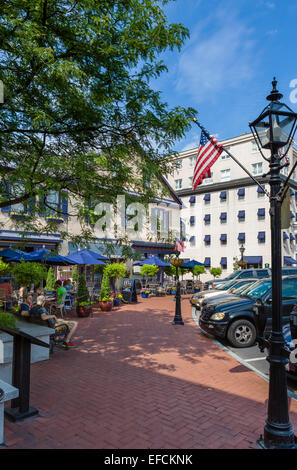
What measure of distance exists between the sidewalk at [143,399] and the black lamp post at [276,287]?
0.41 metres

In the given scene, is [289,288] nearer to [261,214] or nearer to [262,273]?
[262,273]

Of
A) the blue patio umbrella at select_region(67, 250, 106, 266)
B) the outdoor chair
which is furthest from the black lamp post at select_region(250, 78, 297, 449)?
the blue patio umbrella at select_region(67, 250, 106, 266)

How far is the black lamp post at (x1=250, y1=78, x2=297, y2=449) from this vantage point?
12.5 ft

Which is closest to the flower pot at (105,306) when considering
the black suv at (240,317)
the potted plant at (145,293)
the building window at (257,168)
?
the black suv at (240,317)

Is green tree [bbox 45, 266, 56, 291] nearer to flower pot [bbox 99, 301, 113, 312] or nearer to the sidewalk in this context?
flower pot [bbox 99, 301, 113, 312]

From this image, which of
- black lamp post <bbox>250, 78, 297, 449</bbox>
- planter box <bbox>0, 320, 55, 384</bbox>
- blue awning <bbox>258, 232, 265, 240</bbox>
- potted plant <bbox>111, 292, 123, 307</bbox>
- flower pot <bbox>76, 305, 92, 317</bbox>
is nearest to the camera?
black lamp post <bbox>250, 78, 297, 449</bbox>

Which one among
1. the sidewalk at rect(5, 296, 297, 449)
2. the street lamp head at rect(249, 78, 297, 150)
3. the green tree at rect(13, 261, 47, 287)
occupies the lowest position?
the sidewalk at rect(5, 296, 297, 449)

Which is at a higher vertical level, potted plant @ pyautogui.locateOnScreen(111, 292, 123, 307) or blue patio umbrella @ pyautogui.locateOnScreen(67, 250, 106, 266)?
blue patio umbrella @ pyautogui.locateOnScreen(67, 250, 106, 266)

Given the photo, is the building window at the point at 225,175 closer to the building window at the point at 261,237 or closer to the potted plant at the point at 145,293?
the building window at the point at 261,237

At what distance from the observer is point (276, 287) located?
402 cm

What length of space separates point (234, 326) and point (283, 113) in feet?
20.4

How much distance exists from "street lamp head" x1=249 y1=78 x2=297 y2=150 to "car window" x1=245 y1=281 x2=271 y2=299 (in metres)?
6.02

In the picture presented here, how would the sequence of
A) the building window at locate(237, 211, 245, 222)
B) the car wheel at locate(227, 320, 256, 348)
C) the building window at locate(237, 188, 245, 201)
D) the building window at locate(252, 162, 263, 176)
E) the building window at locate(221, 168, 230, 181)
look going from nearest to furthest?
the car wheel at locate(227, 320, 256, 348) → the building window at locate(237, 211, 245, 222) → the building window at locate(237, 188, 245, 201) → the building window at locate(252, 162, 263, 176) → the building window at locate(221, 168, 230, 181)

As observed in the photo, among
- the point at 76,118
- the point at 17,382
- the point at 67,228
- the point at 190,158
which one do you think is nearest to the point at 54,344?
the point at 17,382
